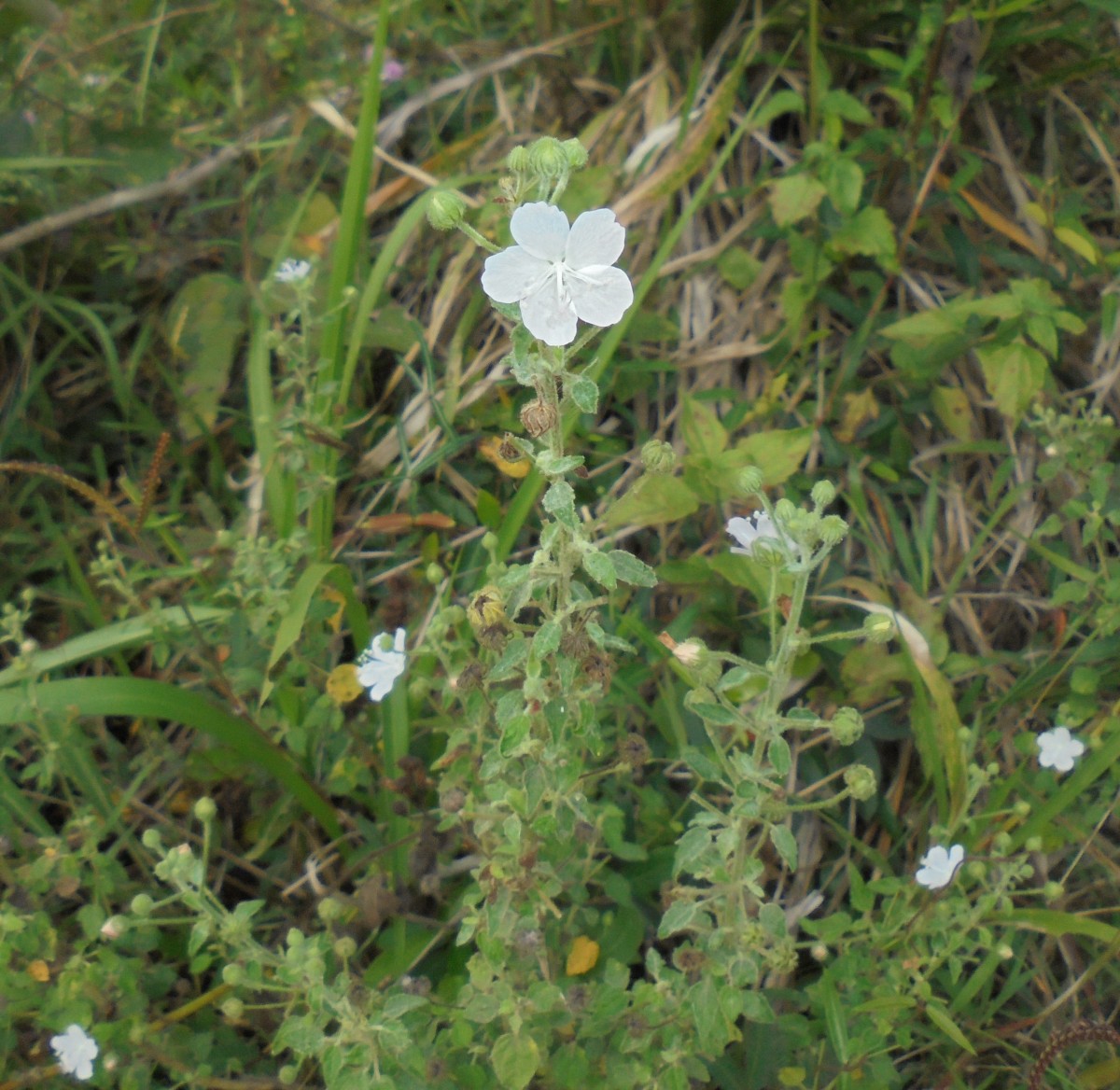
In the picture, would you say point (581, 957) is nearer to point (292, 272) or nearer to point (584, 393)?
point (584, 393)

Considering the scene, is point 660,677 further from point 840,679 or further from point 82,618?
point 82,618

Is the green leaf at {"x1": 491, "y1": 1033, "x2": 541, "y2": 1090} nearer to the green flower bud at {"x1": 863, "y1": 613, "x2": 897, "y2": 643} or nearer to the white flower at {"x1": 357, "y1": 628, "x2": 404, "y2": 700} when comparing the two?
the white flower at {"x1": 357, "y1": 628, "x2": 404, "y2": 700}

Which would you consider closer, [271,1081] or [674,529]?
[271,1081]

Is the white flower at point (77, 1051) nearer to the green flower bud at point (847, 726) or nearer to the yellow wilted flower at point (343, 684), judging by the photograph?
the yellow wilted flower at point (343, 684)

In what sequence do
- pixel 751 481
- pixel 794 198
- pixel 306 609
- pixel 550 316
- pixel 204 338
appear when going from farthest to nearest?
pixel 204 338
pixel 794 198
pixel 306 609
pixel 751 481
pixel 550 316

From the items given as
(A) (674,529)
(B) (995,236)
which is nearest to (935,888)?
(A) (674,529)

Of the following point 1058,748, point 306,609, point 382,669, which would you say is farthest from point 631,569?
point 1058,748

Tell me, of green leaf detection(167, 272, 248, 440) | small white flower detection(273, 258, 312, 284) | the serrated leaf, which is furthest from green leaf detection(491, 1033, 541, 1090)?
green leaf detection(167, 272, 248, 440)
